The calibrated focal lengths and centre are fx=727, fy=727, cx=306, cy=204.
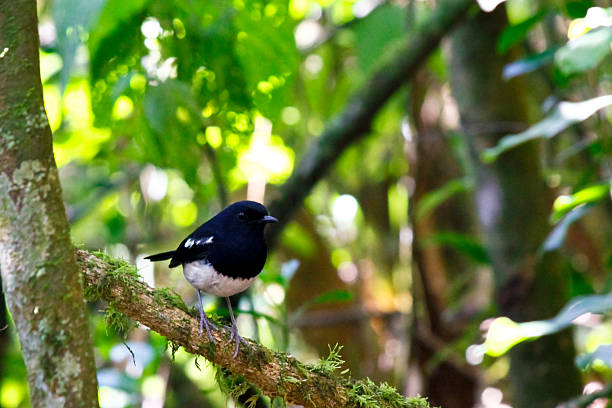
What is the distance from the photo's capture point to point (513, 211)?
177 inches

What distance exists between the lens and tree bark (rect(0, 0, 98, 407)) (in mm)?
1680

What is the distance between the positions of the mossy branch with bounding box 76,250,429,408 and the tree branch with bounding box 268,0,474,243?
210 centimetres

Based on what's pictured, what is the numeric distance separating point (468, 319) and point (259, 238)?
3074 millimetres

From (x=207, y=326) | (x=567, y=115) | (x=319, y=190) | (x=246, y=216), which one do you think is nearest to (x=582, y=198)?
(x=567, y=115)

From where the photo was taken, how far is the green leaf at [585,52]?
8.61 feet

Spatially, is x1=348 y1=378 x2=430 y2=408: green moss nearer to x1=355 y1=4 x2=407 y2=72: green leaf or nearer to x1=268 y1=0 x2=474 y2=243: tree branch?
x1=268 y1=0 x2=474 y2=243: tree branch

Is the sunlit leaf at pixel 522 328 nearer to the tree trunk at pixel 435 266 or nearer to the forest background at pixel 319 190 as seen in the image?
the forest background at pixel 319 190

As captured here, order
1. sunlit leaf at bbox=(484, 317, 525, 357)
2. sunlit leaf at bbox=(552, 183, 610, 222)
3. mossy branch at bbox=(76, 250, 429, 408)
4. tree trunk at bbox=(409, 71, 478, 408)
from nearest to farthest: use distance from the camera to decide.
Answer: mossy branch at bbox=(76, 250, 429, 408) < sunlit leaf at bbox=(484, 317, 525, 357) < sunlit leaf at bbox=(552, 183, 610, 222) < tree trunk at bbox=(409, 71, 478, 408)

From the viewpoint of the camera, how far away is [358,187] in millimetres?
6844

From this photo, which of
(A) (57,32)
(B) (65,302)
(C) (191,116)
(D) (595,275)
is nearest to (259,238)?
(C) (191,116)

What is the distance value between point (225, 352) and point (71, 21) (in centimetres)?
126

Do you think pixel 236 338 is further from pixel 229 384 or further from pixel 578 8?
Result: pixel 578 8

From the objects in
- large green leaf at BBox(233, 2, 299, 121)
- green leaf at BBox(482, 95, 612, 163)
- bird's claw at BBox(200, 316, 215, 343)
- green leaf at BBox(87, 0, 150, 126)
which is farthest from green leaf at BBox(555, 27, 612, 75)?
green leaf at BBox(87, 0, 150, 126)

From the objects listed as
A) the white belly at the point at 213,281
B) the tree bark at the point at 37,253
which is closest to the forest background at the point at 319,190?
the tree bark at the point at 37,253
